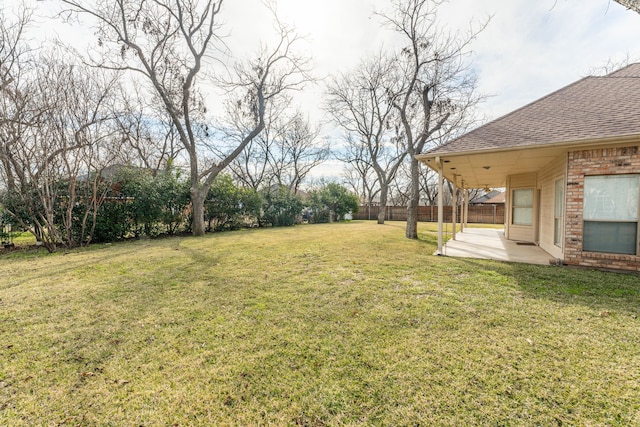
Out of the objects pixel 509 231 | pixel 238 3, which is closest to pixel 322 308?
pixel 509 231

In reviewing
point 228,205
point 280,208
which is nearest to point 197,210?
point 228,205

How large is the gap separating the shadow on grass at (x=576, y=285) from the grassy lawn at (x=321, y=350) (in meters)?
0.04

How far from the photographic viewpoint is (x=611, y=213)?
5.05 meters

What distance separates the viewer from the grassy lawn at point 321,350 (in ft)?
5.77

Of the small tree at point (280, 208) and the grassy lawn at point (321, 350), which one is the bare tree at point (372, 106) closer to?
the small tree at point (280, 208)

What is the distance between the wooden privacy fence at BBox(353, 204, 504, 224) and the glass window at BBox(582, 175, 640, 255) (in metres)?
14.8

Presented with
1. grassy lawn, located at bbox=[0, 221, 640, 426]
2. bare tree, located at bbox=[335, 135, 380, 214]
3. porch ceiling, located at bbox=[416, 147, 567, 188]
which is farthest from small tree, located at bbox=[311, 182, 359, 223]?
grassy lawn, located at bbox=[0, 221, 640, 426]

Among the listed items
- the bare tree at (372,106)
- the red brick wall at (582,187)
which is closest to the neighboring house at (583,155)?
the red brick wall at (582,187)

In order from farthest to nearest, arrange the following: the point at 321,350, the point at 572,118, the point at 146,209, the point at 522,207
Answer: the point at 146,209
the point at 522,207
the point at 572,118
the point at 321,350

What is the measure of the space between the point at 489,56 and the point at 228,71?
10.7m

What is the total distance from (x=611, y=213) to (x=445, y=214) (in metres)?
20.3

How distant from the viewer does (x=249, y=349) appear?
2473 mm

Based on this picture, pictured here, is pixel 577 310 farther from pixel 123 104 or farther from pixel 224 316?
pixel 123 104

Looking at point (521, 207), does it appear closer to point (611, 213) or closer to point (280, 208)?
point (611, 213)
